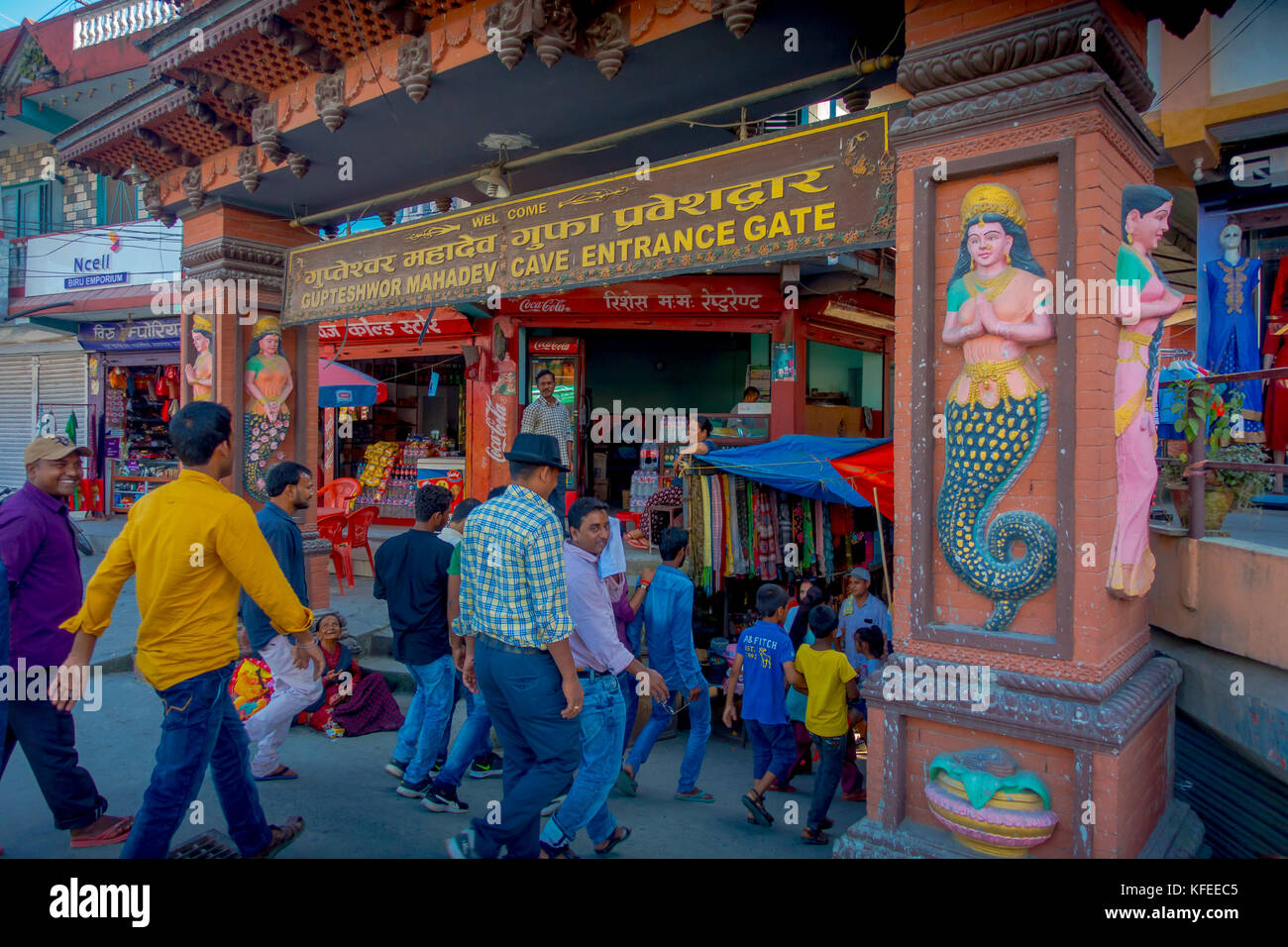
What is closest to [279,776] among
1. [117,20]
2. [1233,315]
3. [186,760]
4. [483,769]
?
[483,769]

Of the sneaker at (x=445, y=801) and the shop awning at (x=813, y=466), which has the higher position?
the shop awning at (x=813, y=466)

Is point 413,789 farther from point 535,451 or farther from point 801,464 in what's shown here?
point 801,464

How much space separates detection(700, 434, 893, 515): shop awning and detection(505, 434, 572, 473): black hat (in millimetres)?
3588

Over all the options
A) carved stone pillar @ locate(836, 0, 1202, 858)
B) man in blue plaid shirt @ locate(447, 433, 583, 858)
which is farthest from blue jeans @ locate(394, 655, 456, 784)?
carved stone pillar @ locate(836, 0, 1202, 858)

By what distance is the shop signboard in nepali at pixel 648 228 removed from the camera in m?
4.25

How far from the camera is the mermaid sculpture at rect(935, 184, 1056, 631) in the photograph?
3.41 meters

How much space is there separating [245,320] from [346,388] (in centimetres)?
354

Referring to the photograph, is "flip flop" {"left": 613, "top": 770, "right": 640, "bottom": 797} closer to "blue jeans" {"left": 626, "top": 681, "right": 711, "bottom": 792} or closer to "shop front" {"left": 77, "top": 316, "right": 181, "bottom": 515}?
"blue jeans" {"left": 626, "top": 681, "right": 711, "bottom": 792}

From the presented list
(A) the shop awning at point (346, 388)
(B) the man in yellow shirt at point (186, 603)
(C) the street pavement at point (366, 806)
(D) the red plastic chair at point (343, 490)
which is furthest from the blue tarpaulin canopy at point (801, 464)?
(A) the shop awning at point (346, 388)

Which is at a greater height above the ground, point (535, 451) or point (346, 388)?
point (346, 388)

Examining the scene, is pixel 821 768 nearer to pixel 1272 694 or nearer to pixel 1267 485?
pixel 1272 694

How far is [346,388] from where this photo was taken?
1171 centimetres

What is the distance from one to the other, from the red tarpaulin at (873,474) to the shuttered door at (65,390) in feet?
52.9

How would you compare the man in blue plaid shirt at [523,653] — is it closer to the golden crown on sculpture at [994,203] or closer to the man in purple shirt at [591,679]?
the man in purple shirt at [591,679]
